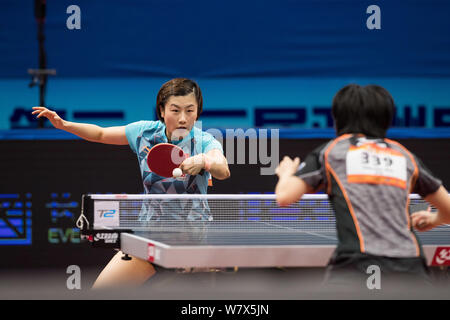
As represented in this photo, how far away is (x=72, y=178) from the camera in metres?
5.57

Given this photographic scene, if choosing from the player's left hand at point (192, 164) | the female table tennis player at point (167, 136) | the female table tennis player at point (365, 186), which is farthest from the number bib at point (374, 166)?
the female table tennis player at point (167, 136)

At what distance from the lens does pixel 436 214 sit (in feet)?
8.57

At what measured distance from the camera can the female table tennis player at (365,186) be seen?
88.0 inches

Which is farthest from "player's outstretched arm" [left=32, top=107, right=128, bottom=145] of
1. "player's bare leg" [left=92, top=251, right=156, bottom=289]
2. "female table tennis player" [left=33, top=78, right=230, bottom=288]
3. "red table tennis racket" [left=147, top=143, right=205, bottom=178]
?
"player's bare leg" [left=92, top=251, right=156, bottom=289]

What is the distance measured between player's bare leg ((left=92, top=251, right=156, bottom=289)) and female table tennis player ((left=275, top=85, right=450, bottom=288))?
129 cm

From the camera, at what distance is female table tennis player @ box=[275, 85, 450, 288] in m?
2.23

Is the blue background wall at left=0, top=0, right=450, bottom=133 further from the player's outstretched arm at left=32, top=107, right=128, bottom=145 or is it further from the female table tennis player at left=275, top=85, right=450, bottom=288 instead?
the female table tennis player at left=275, top=85, right=450, bottom=288

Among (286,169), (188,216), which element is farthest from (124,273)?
(286,169)

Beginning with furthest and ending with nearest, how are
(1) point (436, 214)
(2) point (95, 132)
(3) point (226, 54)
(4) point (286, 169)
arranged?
(3) point (226, 54) → (2) point (95, 132) → (1) point (436, 214) → (4) point (286, 169)

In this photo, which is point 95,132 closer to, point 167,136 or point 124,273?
point 167,136

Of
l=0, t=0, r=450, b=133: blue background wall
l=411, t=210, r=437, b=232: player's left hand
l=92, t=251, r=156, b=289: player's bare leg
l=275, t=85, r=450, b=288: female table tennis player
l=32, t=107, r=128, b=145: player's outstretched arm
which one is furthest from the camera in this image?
l=0, t=0, r=450, b=133: blue background wall

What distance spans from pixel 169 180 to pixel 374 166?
5.48 feet

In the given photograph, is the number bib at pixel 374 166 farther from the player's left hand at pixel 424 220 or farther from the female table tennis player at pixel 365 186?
the player's left hand at pixel 424 220

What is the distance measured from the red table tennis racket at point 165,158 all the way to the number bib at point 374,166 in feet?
4.17
